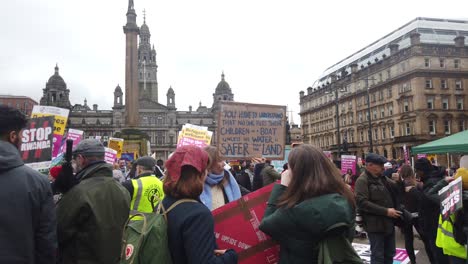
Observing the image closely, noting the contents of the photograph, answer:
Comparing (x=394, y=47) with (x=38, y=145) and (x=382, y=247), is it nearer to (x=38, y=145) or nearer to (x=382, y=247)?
(x=382, y=247)

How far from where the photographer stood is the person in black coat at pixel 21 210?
270cm

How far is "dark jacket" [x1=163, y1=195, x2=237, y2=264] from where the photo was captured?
2.48m

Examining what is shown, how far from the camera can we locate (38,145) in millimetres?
5031

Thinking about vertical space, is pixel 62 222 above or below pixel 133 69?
below

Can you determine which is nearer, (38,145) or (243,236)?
(243,236)

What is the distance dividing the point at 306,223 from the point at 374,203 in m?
3.61

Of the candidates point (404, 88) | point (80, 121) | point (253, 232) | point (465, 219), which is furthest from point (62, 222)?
point (80, 121)

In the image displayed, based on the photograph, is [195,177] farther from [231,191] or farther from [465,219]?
[465,219]

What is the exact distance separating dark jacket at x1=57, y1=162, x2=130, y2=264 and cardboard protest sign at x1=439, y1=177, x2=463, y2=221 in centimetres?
359

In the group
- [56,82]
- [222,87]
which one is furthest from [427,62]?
[56,82]

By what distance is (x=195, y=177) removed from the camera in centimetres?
275

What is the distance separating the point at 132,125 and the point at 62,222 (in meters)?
26.3

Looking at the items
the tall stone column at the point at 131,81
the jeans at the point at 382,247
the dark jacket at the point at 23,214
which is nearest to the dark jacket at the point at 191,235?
the dark jacket at the point at 23,214

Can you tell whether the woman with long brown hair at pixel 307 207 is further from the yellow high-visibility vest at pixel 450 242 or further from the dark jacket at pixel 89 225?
the yellow high-visibility vest at pixel 450 242
